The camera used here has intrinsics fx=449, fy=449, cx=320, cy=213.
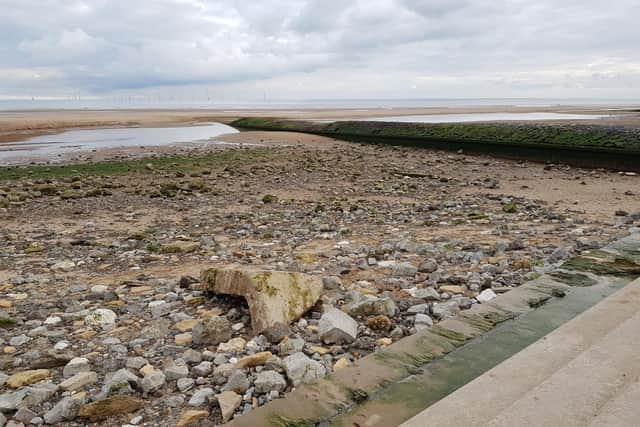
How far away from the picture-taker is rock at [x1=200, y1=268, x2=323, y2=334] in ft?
14.9

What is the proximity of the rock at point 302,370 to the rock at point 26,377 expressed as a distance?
2067mm

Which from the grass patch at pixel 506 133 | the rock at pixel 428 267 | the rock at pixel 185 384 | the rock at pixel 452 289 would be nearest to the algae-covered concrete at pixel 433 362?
the rock at pixel 452 289

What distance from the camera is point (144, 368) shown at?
152 inches

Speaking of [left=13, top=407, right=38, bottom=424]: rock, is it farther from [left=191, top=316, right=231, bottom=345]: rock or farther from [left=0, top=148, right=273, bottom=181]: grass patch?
[left=0, top=148, right=273, bottom=181]: grass patch

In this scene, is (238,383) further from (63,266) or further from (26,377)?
(63,266)

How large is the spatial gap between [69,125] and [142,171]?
43.5m

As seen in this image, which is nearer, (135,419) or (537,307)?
(135,419)

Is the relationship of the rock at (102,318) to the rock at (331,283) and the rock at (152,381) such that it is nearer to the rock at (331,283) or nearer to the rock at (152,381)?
the rock at (152,381)

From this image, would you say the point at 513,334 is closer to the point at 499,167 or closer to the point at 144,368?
the point at 144,368

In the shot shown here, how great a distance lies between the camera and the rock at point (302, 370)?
139 inches

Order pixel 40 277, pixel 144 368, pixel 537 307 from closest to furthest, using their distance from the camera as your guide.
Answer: pixel 144 368 < pixel 537 307 < pixel 40 277

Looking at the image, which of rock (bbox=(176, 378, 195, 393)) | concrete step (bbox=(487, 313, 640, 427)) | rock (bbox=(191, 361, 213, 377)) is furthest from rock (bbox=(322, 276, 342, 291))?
concrete step (bbox=(487, 313, 640, 427))

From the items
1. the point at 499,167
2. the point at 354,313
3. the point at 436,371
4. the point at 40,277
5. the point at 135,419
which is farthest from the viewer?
the point at 499,167

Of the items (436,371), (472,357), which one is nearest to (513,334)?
(472,357)
